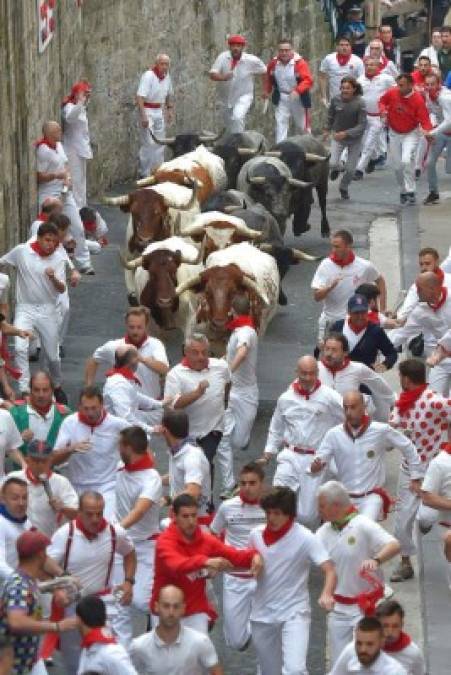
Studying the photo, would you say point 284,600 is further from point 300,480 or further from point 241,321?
point 241,321

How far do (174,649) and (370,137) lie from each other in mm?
17507

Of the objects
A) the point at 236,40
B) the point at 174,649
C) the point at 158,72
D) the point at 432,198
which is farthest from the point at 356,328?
the point at 236,40

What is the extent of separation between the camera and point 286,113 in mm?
32031

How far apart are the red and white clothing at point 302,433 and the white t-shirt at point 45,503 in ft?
7.41

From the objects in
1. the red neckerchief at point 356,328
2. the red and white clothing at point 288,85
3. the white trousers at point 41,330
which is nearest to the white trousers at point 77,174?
the red and white clothing at point 288,85

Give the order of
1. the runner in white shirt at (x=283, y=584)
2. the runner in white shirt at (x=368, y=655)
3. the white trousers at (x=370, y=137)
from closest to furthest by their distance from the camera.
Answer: the runner in white shirt at (x=368, y=655) → the runner in white shirt at (x=283, y=584) → the white trousers at (x=370, y=137)

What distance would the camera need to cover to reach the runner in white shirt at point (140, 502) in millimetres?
15578

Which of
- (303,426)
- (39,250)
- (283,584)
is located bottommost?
(283,584)

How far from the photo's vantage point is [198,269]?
74.1ft

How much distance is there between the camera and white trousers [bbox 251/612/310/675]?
14781 millimetres

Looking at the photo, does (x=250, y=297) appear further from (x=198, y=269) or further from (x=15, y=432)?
(x=15, y=432)

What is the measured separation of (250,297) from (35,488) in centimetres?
611

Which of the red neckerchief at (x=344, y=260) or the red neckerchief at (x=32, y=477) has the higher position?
the red neckerchief at (x=344, y=260)

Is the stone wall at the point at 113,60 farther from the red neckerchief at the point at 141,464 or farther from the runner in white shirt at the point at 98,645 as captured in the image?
the runner in white shirt at the point at 98,645
